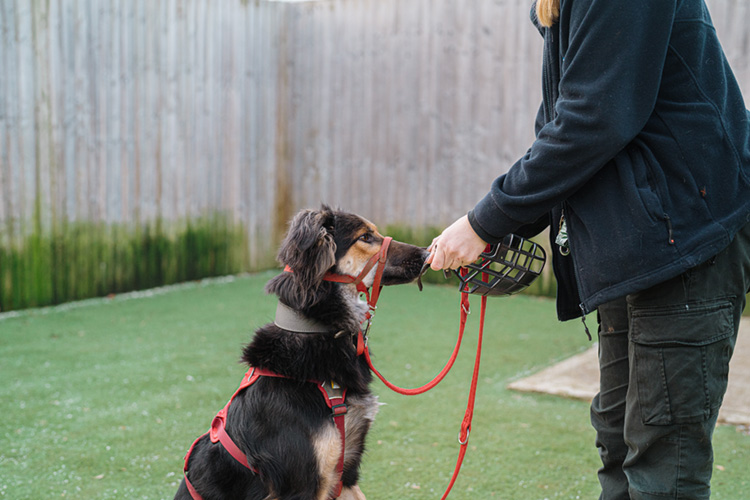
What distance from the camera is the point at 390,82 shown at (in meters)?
7.63

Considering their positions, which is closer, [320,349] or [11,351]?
[320,349]

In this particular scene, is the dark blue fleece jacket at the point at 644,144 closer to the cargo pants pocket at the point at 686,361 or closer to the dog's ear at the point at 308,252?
the cargo pants pocket at the point at 686,361

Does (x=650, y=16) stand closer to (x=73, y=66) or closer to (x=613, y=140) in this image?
(x=613, y=140)

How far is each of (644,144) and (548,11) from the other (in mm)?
404

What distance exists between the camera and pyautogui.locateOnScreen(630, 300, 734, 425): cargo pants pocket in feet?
4.83

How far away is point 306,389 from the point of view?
2.13 metres

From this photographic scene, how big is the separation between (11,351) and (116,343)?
71cm

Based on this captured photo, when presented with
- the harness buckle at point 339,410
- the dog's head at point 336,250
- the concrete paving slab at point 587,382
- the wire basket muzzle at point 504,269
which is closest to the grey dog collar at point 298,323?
the dog's head at point 336,250

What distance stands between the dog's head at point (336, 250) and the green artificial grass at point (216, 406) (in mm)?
1067

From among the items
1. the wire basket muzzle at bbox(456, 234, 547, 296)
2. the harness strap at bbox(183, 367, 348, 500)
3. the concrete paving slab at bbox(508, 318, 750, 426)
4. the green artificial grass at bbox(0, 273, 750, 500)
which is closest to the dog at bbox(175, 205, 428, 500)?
the harness strap at bbox(183, 367, 348, 500)

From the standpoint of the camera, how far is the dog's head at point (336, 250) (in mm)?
2207

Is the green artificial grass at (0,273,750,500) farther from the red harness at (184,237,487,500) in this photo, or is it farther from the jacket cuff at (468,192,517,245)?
the jacket cuff at (468,192,517,245)

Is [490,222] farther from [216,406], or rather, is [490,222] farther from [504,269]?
[216,406]

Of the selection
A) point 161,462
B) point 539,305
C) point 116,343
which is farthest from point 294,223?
point 539,305
